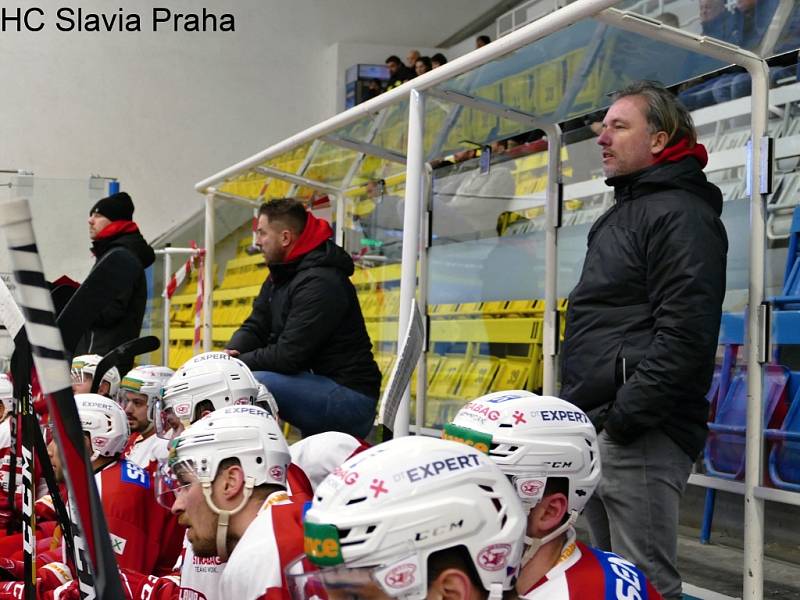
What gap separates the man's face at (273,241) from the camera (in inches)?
164

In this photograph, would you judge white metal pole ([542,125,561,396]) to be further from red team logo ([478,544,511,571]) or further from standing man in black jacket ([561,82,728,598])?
red team logo ([478,544,511,571])

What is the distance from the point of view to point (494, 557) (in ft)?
4.25

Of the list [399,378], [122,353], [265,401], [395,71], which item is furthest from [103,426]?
[395,71]

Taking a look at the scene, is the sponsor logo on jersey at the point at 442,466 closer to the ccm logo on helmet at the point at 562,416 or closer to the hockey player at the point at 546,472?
the hockey player at the point at 546,472

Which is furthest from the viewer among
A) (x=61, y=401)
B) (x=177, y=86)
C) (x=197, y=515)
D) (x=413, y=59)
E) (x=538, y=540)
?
(x=177, y=86)

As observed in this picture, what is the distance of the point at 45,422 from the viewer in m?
3.26

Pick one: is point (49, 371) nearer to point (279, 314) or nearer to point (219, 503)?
point (219, 503)

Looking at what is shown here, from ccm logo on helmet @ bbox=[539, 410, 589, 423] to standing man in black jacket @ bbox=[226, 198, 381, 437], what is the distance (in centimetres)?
182

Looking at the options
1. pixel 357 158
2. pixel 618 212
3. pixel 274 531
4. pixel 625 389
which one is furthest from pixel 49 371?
pixel 357 158

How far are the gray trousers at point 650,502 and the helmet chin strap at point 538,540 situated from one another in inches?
23.1

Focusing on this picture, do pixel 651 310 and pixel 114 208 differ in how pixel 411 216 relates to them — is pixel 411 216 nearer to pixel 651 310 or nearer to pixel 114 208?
pixel 651 310

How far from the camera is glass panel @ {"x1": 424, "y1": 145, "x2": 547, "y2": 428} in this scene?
167 inches

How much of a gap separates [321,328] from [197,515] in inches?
66.4

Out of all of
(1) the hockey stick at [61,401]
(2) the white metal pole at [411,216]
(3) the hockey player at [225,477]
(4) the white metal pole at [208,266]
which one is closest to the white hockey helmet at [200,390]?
(2) the white metal pole at [411,216]
